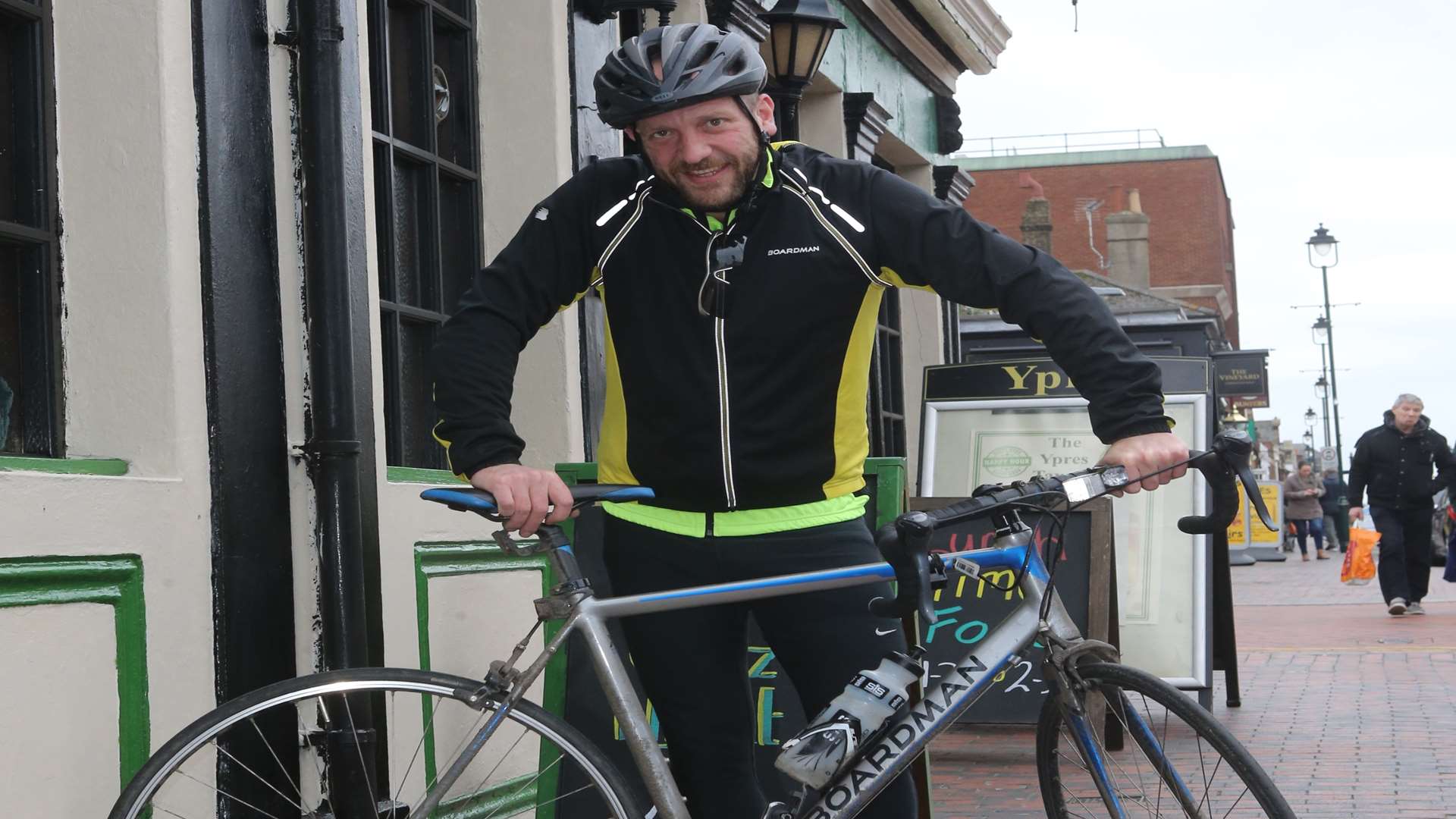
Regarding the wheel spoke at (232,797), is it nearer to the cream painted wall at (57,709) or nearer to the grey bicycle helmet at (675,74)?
the cream painted wall at (57,709)

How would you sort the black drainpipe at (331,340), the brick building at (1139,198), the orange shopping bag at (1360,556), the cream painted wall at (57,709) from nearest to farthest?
1. the cream painted wall at (57,709)
2. the black drainpipe at (331,340)
3. the orange shopping bag at (1360,556)
4. the brick building at (1139,198)

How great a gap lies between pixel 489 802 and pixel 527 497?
0.88 m

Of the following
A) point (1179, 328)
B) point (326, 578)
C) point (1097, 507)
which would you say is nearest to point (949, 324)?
point (1097, 507)

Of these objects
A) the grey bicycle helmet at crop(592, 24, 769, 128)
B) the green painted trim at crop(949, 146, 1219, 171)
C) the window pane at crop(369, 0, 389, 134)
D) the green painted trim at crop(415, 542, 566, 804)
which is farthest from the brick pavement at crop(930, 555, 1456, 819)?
the green painted trim at crop(949, 146, 1219, 171)

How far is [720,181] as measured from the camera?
300 cm

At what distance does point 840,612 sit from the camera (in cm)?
307

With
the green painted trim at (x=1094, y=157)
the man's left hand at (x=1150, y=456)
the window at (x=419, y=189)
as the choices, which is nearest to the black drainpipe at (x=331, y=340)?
the window at (x=419, y=189)

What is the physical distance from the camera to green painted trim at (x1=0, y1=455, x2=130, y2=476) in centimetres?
332

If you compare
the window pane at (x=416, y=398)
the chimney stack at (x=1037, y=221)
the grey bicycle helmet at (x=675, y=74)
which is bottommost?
the window pane at (x=416, y=398)

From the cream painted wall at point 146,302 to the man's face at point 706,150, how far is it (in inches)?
50.2

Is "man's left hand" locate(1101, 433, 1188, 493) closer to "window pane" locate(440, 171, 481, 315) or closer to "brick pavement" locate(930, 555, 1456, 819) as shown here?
"brick pavement" locate(930, 555, 1456, 819)

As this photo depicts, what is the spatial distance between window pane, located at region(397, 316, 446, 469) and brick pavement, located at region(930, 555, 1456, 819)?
2045mm

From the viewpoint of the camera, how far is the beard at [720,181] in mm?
2996

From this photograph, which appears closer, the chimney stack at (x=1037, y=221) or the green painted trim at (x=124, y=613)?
the green painted trim at (x=124, y=613)
